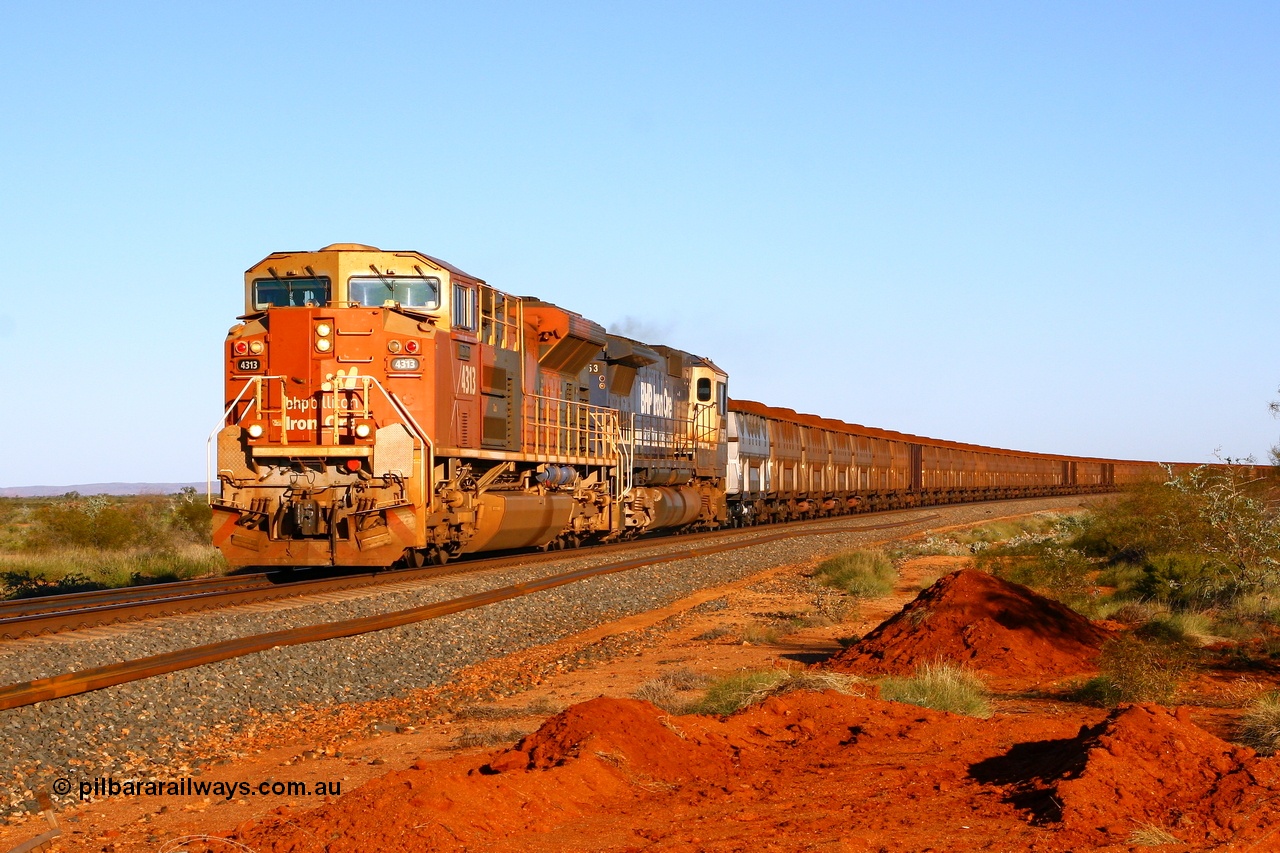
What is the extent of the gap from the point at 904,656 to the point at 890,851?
256 inches

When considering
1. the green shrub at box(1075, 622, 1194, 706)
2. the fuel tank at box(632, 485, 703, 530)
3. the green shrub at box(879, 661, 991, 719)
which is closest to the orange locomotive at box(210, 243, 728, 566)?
the fuel tank at box(632, 485, 703, 530)

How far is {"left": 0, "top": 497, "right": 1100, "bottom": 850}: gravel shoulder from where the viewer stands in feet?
23.5

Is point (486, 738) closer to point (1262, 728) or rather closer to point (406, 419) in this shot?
point (1262, 728)

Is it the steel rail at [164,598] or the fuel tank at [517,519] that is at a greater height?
the fuel tank at [517,519]

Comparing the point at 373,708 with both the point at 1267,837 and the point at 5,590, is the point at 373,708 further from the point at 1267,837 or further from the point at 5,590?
the point at 5,590

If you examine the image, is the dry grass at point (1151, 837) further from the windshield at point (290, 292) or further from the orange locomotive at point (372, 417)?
the windshield at point (290, 292)

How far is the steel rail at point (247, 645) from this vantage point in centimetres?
846

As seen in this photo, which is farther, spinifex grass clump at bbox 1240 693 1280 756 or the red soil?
spinifex grass clump at bbox 1240 693 1280 756

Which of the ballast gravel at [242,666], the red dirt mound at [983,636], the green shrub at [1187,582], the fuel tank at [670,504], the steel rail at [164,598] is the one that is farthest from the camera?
the fuel tank at [670,504]

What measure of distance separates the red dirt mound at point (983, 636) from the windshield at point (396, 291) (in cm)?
842

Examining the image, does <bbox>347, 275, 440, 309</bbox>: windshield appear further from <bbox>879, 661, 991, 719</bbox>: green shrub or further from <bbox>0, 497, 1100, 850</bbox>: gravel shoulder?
<bbox>879, 661, 991, 719</bbox>: green shrub

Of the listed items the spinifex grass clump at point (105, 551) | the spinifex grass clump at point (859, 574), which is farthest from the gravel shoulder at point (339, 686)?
the spinifex grass clump at point (105, 551)

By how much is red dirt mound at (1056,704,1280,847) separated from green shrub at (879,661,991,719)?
2154 mm

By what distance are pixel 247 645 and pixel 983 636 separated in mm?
6758
